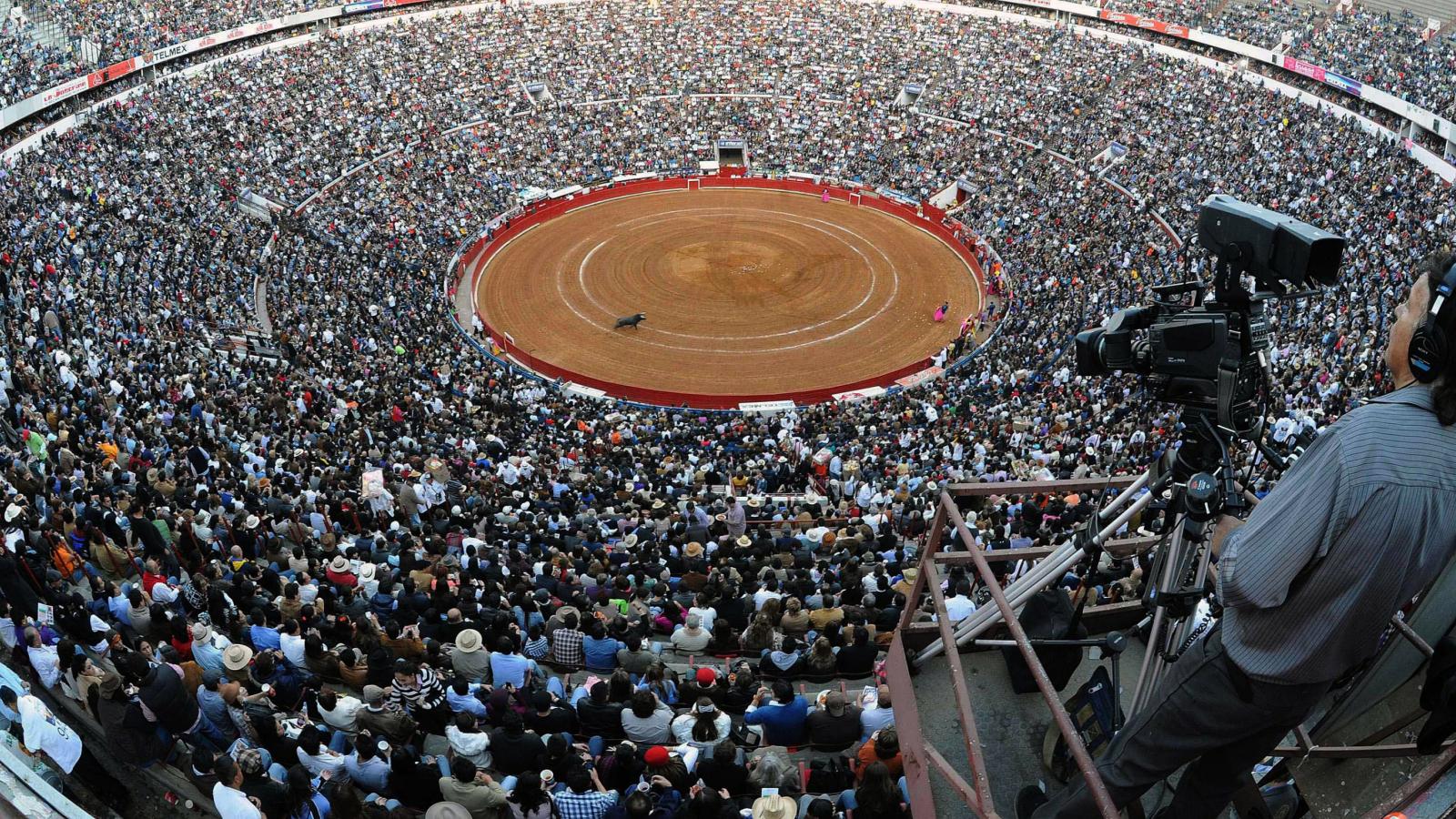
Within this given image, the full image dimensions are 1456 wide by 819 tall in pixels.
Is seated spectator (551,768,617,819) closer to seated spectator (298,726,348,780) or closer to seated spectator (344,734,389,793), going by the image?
seated spectator (344,734,389,793)

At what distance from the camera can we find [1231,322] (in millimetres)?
5309

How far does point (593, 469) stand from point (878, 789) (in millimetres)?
16343

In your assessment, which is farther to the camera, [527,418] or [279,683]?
[527,418]

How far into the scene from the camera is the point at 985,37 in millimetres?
58375

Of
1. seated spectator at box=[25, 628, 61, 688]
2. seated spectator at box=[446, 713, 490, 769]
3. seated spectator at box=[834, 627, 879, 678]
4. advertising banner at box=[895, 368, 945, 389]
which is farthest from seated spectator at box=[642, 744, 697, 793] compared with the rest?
advertising banner at box=[895, 368, 945, 389]

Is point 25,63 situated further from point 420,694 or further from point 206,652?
point 420,694

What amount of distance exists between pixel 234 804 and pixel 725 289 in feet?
121

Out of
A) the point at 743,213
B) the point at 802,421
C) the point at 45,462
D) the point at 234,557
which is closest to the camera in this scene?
the point at 234,557

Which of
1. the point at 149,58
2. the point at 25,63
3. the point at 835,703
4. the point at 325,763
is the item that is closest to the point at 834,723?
the point at 835,703

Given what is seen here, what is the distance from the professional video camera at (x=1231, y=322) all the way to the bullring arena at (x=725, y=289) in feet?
95.7

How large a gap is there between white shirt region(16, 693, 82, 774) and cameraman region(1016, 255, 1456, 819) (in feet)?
27.9

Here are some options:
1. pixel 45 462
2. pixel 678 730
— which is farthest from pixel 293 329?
pixel 678 730

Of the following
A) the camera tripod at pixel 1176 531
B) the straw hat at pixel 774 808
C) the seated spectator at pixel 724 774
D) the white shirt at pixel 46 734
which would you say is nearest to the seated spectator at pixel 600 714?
the seated spectator at pixel 724 774

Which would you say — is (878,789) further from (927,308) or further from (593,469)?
(927,308)
